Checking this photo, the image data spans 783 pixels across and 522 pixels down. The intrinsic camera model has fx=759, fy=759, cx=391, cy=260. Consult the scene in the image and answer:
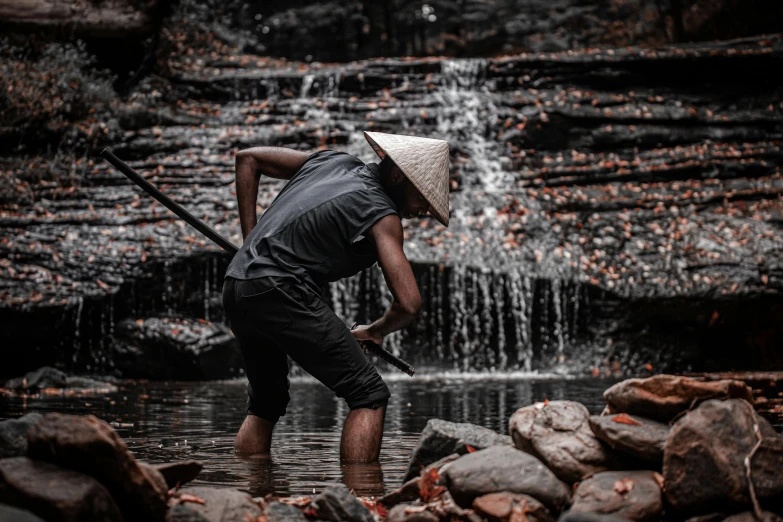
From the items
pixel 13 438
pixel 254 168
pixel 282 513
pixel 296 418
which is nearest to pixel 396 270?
pixel 254 168

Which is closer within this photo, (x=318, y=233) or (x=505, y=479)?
(x=505, y=479)

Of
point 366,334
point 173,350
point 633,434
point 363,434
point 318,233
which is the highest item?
point 318,233

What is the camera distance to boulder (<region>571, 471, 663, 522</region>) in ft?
9.71

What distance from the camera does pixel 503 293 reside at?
1203cm

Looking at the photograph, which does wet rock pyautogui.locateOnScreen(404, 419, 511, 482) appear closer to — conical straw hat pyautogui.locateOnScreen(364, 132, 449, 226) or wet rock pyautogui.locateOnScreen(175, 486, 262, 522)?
wet rock pyautogui.locateOnScreen(175, 486, 262, 522)

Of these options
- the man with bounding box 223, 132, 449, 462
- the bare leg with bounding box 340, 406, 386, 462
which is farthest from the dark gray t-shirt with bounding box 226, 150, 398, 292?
the bare leg with bounding box 340, 406, 386, 462

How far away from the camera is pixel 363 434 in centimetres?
412

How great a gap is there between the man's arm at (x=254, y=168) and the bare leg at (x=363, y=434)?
1323 mm

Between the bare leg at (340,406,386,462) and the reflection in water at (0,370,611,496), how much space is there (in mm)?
70

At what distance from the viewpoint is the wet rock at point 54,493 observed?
238 centimetres

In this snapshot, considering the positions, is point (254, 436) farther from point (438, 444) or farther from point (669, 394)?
point (669, 394)

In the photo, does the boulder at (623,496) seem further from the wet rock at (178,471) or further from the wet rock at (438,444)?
the wet rock at (178,471)

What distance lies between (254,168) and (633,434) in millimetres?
2687

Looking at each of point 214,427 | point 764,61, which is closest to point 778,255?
point 764,61
